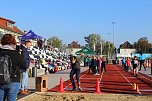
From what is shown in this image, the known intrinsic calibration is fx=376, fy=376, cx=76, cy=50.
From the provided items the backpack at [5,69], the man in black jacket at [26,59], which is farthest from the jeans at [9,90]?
the man in black jacket at [26,59]

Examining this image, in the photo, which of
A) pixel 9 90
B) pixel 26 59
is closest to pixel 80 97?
pixel 26 59

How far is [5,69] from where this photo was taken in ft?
18.8

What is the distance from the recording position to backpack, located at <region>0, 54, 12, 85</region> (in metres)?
5.72

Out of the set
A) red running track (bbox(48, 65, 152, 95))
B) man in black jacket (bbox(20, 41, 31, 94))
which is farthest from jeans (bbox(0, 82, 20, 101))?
red running track (bbox(48, 65, 152, 95))

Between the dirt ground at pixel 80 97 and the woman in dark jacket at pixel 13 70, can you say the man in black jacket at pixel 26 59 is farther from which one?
the woman in dark jacket at pixel 13 70

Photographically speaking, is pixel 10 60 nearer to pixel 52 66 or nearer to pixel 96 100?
pixel 96 100

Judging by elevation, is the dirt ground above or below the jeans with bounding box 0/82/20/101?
below

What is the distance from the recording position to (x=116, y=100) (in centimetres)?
1247

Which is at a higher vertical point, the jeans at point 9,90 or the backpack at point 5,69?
the backpack at point 5,69

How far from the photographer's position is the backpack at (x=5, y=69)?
18.8 feet

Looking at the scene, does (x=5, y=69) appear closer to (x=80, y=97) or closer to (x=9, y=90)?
(x=9, y=90)

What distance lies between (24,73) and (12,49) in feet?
23.1

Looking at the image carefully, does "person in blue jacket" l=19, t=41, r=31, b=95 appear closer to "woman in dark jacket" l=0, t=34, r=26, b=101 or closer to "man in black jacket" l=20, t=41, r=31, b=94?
"man in black jacket" l=20, t=41, r=31, b=94

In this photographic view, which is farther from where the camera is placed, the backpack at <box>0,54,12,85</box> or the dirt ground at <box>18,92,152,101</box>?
the dirt ground at <box>18,92,152,101</box>
